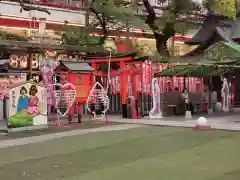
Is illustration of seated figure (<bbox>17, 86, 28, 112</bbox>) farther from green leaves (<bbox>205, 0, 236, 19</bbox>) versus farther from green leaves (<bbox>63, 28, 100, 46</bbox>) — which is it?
green leaves (<bbox>205, 0, 236, 19</bbox>)

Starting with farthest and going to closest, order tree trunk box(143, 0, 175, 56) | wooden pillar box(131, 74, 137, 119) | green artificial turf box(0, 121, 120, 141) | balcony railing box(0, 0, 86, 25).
Answer: tree trunk box(143, 0, 175, 56)
balcony railing box(0, 0, 86, 25)
wooden pillar box(131, 74, 137, 119)
green artificial turf box(0, 121, 120, 141)

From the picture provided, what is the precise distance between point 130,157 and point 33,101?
742 centimetres

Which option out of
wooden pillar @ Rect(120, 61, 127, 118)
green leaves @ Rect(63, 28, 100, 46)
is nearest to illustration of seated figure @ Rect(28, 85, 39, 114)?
wooden pillar @ Rect(120, 61, 127, 118)

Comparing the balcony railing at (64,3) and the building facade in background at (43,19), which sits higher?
the balcony railing at (64,3)

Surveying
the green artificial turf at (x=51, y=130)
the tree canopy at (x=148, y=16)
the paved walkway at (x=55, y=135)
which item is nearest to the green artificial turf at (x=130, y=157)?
the paved walkway at (x=55, y=135)

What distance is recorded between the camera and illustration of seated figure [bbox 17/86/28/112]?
16672 mm

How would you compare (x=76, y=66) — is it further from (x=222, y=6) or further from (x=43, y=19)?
(x=222, y=6)

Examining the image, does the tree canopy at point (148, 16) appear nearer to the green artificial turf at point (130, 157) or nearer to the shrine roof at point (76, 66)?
the shrine roof at point (76, 66)

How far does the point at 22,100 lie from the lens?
1678cm

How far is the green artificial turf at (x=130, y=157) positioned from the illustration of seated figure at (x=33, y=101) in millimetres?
2943

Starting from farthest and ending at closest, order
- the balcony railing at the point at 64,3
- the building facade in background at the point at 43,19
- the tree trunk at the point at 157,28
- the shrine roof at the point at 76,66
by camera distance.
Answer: the balcony railing at the point at 64,3 → the tree trunk at the point at 157,28 → the building facade in background at the point at 43,19 → the shrine roof at the point at 76,66

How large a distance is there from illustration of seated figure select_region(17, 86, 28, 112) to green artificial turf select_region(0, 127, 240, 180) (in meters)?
3.00

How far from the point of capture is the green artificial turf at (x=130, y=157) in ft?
28.8

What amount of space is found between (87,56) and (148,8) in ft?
23.7
